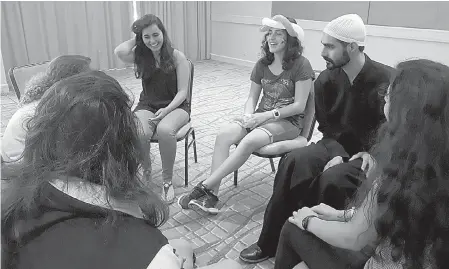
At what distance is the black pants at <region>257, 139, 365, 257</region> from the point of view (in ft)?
5.45

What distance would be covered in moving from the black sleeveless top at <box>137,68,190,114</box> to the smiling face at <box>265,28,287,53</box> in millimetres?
675

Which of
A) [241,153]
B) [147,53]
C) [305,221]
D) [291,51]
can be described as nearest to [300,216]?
[305,221]

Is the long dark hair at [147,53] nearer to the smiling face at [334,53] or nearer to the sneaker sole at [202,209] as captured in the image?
the sneaker sole at [202,209]

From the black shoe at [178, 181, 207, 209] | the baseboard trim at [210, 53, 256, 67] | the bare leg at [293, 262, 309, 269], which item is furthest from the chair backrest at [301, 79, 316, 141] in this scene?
the baseboard trim at [210, 53, 256, 67]

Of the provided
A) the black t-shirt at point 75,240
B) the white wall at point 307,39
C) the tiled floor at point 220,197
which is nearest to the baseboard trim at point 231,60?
the white wall at point 307,39

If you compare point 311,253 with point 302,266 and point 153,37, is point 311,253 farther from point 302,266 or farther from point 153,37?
point 153,37

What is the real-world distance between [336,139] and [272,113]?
16.8 inches

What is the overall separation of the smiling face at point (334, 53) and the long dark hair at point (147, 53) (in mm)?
1027

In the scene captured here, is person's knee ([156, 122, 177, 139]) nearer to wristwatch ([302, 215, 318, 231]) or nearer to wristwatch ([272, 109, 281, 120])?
wristwatch ([272, 109, 281, 120])

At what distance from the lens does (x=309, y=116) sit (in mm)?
2328

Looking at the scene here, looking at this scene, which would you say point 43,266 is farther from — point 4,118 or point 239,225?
point 4,118

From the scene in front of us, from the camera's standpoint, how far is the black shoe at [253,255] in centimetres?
185

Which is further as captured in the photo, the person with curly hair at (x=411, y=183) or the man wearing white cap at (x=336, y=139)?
the man wearing white cap at (x=336, y=139)

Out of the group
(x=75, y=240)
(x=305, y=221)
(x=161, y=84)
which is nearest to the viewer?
(x=75, y=240)
